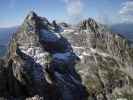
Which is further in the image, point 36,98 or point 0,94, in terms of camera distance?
point 0,94

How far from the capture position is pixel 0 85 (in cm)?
19875

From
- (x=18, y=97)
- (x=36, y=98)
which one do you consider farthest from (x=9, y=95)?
(x=36, y=98)

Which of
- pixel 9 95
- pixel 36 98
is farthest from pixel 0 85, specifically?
pixel 36 98

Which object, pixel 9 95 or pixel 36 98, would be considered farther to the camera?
pixel 9 95

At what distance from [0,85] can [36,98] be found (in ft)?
148

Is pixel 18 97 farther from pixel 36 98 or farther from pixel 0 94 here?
pixel 36 98

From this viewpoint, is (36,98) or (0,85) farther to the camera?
(0,85)

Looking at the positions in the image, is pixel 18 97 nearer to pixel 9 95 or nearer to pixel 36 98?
pixel 9 95

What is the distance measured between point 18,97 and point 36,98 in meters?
40.2

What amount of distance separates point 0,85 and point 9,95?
29.8 feet

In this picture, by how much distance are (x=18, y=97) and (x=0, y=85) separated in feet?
46.1

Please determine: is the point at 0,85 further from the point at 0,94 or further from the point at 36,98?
the point at 36,98

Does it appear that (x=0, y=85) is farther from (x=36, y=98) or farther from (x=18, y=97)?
(x=36, y=98)

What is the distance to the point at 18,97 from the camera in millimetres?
199375
